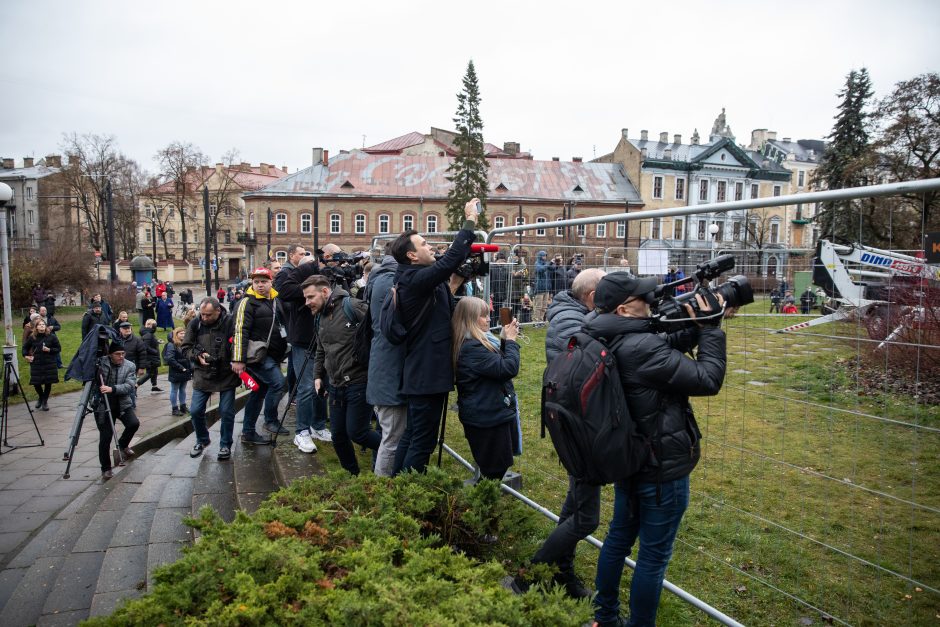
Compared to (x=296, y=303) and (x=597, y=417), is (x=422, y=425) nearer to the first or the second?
(x=597, y=417)

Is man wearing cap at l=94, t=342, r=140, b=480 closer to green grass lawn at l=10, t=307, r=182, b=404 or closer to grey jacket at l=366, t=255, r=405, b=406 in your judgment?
green grass lawn at l=10, t=307, r=182, b=404

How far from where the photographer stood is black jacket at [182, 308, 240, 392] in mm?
6203

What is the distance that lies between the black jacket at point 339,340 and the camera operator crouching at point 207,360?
5.26 ft

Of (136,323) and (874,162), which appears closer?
(136,323)

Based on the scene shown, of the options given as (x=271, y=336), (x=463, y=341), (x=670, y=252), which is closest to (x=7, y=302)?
(x=271, y=336)

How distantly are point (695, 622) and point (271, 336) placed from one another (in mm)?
4649

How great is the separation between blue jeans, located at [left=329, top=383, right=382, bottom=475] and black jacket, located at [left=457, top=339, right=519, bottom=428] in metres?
1.19

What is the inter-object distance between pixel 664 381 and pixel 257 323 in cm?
464

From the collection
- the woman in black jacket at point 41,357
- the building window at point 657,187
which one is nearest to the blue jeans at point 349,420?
the woman in black jacket at point 41,357

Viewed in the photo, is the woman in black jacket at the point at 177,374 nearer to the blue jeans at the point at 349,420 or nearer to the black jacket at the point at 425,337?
the blue jeans at the point at 349,420

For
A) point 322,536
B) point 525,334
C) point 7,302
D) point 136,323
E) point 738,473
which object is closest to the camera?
point 322,536

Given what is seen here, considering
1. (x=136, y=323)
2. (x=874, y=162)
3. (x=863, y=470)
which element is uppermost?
(x=874, y=162)

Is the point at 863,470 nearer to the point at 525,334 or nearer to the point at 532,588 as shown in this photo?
the point at 532,588

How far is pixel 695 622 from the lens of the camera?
3275 mm
